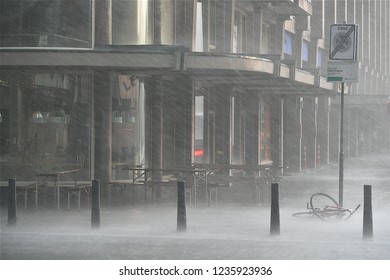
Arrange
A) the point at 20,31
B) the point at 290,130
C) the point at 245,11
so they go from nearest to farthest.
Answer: the point at 20,31
the point at 245,11
the point at 290,130

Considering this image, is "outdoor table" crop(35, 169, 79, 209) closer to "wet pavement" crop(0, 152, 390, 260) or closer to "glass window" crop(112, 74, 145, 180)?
"wet pavement" crop(0, 152, 390, 260)

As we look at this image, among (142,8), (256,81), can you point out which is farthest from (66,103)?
(256,81)

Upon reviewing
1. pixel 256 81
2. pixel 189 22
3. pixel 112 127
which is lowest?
pixel 112 127

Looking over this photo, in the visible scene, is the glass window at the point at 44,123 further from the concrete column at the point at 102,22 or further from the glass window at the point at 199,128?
the glass window at the point at 199,128

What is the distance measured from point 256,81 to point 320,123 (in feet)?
54.7

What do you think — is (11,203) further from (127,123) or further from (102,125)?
(127,123)

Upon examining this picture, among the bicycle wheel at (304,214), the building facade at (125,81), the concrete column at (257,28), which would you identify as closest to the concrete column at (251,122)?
the building facade at (125,81)

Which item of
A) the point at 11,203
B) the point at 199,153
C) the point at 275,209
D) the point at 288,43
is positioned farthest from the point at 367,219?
the point at 288,43

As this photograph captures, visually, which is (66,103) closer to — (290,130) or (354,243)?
(354,243)

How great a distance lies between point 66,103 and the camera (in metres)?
18.3

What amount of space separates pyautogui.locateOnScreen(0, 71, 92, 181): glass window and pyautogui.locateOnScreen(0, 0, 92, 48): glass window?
0.91m

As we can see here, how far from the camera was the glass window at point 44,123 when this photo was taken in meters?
18.1

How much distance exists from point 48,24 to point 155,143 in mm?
4141

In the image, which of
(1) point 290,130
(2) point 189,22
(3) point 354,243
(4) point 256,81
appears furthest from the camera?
(1) point 290,130
